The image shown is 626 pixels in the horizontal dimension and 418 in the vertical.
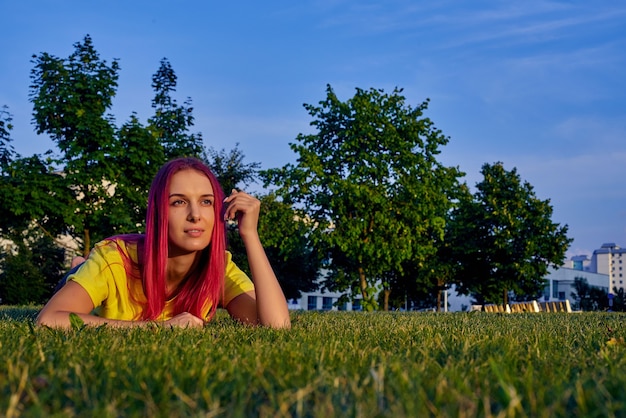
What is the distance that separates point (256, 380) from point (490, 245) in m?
39.6

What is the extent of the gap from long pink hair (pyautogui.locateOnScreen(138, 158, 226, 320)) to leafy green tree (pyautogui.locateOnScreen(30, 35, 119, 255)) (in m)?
18.9

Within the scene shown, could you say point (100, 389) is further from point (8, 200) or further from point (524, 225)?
point (524, 225)

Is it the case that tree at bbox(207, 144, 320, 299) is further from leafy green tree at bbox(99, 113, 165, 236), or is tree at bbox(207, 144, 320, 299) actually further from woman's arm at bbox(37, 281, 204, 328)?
woman's arm at bbox(37, 281, 204, 328)

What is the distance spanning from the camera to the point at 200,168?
461cm

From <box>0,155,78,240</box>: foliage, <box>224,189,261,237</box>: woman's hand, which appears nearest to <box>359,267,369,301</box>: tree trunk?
<box>0,155,78,240</box>: foliage

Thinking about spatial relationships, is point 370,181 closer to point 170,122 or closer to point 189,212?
point 170,122

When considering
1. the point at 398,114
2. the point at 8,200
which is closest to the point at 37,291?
the point at 8,200

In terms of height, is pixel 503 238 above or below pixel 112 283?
above

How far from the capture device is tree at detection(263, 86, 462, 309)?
25.7m

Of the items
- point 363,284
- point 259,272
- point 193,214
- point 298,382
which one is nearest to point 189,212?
point 193,214

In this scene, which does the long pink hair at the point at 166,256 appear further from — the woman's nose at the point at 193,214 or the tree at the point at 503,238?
the tree at the point at 503,238

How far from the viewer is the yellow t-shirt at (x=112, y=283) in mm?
4438

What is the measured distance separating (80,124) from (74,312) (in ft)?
65.8

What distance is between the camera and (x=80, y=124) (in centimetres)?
2277
